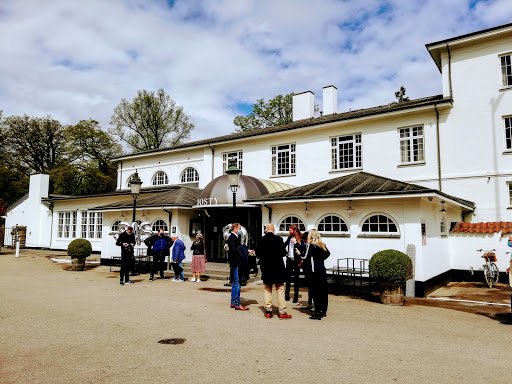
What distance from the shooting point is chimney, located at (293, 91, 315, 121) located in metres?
26.1

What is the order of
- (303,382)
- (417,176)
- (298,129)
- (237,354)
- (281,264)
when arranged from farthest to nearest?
(298,129) → (417,176) → (281,264) → (237,354) → (303,382)

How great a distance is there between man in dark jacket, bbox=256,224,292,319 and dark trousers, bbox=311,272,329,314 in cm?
68

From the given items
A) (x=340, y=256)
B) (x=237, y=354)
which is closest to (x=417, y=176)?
(x=340, y=256)

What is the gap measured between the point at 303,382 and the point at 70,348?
3.71 meters

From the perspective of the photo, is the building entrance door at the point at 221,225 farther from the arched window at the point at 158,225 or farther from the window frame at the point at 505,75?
the window frame at the point at 505,75

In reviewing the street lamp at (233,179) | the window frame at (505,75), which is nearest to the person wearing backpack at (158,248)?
the street lamp at (233,179)

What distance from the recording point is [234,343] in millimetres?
6406

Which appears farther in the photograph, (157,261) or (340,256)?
(157,261)

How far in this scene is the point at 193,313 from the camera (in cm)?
882

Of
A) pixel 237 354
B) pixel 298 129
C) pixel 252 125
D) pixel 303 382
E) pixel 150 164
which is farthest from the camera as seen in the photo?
pixel 252 125

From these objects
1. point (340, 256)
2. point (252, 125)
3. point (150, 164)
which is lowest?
point (340, 256)

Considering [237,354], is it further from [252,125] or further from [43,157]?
[43,157]

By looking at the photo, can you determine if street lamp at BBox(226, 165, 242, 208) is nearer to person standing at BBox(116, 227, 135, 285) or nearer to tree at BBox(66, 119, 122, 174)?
person standing at BBox(116, 227, 135, 285)

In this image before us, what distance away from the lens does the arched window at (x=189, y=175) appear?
25.7 metres
